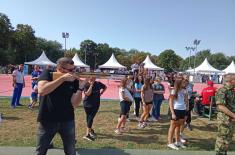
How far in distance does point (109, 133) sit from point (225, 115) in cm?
412

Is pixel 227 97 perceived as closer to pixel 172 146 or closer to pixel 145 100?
pixel 172 146

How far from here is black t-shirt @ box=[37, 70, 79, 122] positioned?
4566 mm

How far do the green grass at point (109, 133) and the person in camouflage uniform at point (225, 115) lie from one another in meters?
2.13

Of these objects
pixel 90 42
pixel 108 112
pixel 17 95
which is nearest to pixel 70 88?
pixel 108 112

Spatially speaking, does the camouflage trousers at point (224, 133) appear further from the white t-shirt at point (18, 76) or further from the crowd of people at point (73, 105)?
the white t-shirt at point (18, 76)

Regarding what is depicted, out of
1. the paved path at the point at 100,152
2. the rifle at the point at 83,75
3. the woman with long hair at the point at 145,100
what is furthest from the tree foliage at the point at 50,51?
the rifle at the point at 83,75

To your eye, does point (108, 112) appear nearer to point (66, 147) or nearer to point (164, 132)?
point (164, 132)

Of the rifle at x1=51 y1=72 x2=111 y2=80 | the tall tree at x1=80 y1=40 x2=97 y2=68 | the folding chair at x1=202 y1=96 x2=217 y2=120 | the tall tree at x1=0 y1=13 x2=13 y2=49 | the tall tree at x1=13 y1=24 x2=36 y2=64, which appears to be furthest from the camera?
the tall tree at x1=80 y1=40 x2=97 y2=68

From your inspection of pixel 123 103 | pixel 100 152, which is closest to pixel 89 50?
pixel 123 103

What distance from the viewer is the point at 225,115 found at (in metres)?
5.91

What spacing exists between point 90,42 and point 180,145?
109602 mm

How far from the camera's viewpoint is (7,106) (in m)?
13.7

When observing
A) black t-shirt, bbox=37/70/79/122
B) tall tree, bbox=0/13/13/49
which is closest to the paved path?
black t-shirt, bbox=37/70/79/122

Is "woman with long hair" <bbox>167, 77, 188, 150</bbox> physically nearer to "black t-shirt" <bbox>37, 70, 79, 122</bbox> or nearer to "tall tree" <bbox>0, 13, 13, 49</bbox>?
"black t-shirt" <bbox>37, 70, 79, 122</bbox>
